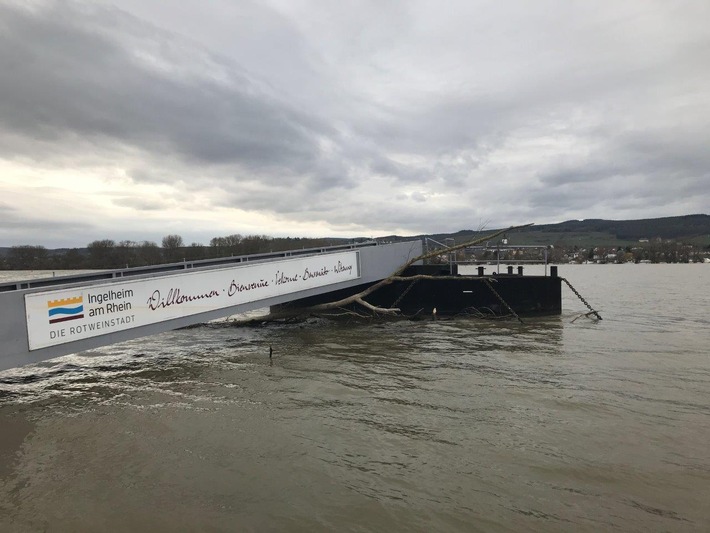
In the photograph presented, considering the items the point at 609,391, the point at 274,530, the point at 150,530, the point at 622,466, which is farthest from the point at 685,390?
the point at 150,530

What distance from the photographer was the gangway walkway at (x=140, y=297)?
23.5ft

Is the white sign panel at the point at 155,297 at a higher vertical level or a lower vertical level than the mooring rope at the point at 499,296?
higher

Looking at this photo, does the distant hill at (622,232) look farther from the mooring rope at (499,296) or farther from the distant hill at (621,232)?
the mooring rope at (499,296)

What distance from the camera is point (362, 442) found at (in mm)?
5641

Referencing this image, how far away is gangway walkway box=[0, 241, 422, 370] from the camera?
23.5 ft

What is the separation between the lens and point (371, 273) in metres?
17.2

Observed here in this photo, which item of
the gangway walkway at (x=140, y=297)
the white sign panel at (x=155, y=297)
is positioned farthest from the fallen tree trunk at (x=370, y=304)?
the white sign panel at (x=155, y=297)

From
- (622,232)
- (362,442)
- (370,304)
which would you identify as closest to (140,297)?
(362,442)

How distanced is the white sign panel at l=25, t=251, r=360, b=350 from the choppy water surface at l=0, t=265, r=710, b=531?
1.25 meters

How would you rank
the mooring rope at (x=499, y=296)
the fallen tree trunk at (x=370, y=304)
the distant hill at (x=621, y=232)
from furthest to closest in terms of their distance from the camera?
the distant hill at (x=621, y=232) → the fallen tree trunk at (x=370, y=304) → the mooring rope at (x=499, y=296)

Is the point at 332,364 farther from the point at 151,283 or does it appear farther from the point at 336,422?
the point at 151,283

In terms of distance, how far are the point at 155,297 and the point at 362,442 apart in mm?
6051

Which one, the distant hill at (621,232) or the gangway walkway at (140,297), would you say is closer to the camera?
the gangway walkway at (140,297)

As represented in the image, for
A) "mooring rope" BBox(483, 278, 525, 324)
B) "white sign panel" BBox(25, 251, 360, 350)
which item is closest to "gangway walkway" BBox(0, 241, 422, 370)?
"white sign panel" BBox(25, 251, 360, 350)
